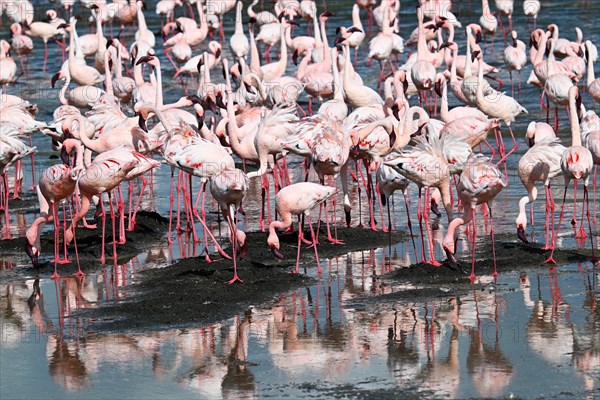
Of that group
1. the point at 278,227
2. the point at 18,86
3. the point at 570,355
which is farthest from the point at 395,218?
the point at 18,86

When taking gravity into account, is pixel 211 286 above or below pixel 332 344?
above

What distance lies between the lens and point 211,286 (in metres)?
8.88

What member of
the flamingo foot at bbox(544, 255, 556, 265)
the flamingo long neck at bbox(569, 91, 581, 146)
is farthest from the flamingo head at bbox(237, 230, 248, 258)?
the flamingo long neck at bbox(569, 91, 581, 146)

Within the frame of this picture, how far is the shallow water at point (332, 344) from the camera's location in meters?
6.61

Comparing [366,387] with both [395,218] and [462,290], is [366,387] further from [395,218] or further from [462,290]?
[395,218]

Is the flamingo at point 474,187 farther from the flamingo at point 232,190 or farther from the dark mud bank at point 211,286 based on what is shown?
the flamingo at point 232,190

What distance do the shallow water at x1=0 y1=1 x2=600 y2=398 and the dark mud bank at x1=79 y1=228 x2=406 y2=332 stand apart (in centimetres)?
15

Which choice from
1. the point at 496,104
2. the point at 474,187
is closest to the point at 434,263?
the point at 474,187

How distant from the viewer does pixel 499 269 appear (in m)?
9.12

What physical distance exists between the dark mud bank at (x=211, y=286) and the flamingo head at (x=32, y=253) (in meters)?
0.96

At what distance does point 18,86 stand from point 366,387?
61.1 feet

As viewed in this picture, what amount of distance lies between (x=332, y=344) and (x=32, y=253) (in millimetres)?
3595

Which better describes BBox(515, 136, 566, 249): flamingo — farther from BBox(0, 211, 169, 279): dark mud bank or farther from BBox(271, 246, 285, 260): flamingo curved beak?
BBox(0, 211, 169, 279): dark mud bank

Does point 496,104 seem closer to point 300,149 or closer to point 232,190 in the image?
point 300,149
